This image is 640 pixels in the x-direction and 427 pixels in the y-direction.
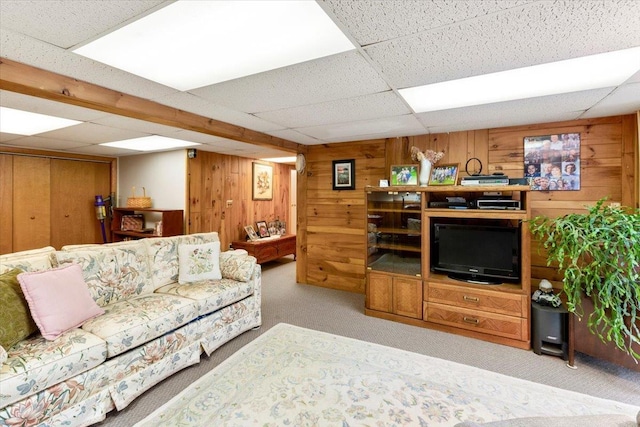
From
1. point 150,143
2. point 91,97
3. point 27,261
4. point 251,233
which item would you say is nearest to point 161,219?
point 150,143

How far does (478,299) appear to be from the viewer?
285cm

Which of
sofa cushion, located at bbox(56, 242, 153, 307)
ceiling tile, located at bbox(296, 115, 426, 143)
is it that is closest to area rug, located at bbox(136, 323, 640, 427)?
sofa cushion, located at bbox(56, 242, 153, 307)

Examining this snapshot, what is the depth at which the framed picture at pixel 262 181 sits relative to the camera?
5.95 metres

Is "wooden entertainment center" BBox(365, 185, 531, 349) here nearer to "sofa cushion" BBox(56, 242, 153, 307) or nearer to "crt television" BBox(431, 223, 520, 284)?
"crt television" BBox(431, 223, 520, 284)

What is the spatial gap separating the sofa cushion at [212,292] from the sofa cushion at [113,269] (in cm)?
22

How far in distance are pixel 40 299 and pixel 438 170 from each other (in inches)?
147

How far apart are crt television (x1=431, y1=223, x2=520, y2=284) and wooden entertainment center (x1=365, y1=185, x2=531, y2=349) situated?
75 mm

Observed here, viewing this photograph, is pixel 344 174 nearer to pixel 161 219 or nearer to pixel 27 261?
pixel 161 219

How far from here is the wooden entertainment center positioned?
2723mm

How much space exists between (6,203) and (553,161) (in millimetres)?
7179

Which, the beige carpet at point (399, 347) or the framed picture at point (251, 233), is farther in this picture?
the framed picture at point (251, 233)

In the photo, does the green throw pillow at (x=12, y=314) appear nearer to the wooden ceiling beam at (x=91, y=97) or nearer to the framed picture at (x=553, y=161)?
the wooden ceiling beam at (x=91, y=97)

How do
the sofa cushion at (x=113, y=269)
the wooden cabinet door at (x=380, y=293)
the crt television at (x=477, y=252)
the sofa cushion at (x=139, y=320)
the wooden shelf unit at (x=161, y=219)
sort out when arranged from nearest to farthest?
the sofa cushion at (x=139, y=320), the sofa cushion at (x=113, y=269), the crt television at (x=477, y=252), the wooden cabinet door at (x=380, y=293), the wooden shelf unit at (x=161, y=219)

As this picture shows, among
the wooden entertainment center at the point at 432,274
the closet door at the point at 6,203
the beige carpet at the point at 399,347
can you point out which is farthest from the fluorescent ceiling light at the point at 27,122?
the wooden entertainment center at the point at 432,274
